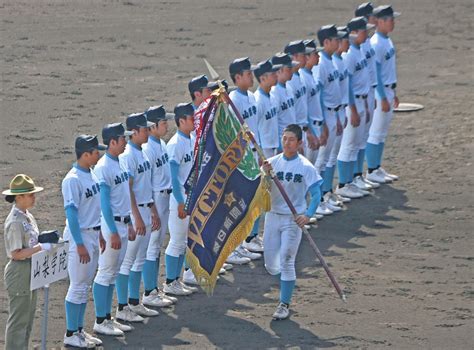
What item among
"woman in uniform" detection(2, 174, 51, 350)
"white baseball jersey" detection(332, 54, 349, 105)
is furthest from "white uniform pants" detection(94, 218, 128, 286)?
"white baseball jersey" detection(332, 54, 349, 105)

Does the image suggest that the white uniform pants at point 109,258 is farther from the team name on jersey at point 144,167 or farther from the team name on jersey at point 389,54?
the team name on jersey at point 389,54

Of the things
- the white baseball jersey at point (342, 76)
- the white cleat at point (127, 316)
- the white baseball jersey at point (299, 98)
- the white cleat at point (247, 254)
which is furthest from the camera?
the white baseball jersey at point (342, 76)

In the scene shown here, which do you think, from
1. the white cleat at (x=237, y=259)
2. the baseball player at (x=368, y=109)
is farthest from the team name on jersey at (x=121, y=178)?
the baseball player at (x=368, y=109)

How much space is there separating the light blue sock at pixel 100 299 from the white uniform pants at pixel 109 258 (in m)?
0.05

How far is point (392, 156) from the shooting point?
2150 centimetres

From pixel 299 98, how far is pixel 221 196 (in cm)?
339

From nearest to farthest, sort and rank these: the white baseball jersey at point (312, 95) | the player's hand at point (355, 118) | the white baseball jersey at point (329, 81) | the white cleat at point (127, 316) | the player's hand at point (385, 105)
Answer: the white cleat at point (127, 316), the white baseball jersey at point (312, 95), the white baseball jersey at point (329, 81), the player's hand at point (355, 118), the player's hand at point (385, 105)

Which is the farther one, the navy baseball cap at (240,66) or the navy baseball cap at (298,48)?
the navy baseball cap at (298,48)

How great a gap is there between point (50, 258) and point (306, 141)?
575cm

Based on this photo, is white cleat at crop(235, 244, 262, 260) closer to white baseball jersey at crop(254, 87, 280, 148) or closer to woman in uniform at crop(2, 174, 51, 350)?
white baseball jersey at crop(254, 87, 280, 148)

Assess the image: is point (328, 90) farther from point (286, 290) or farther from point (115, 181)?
point (115, 181)

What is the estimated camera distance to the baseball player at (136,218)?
1505 centimetres

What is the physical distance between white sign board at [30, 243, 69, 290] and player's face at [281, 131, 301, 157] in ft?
8.74

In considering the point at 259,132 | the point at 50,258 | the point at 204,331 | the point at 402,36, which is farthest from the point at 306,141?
the point at 402,36
